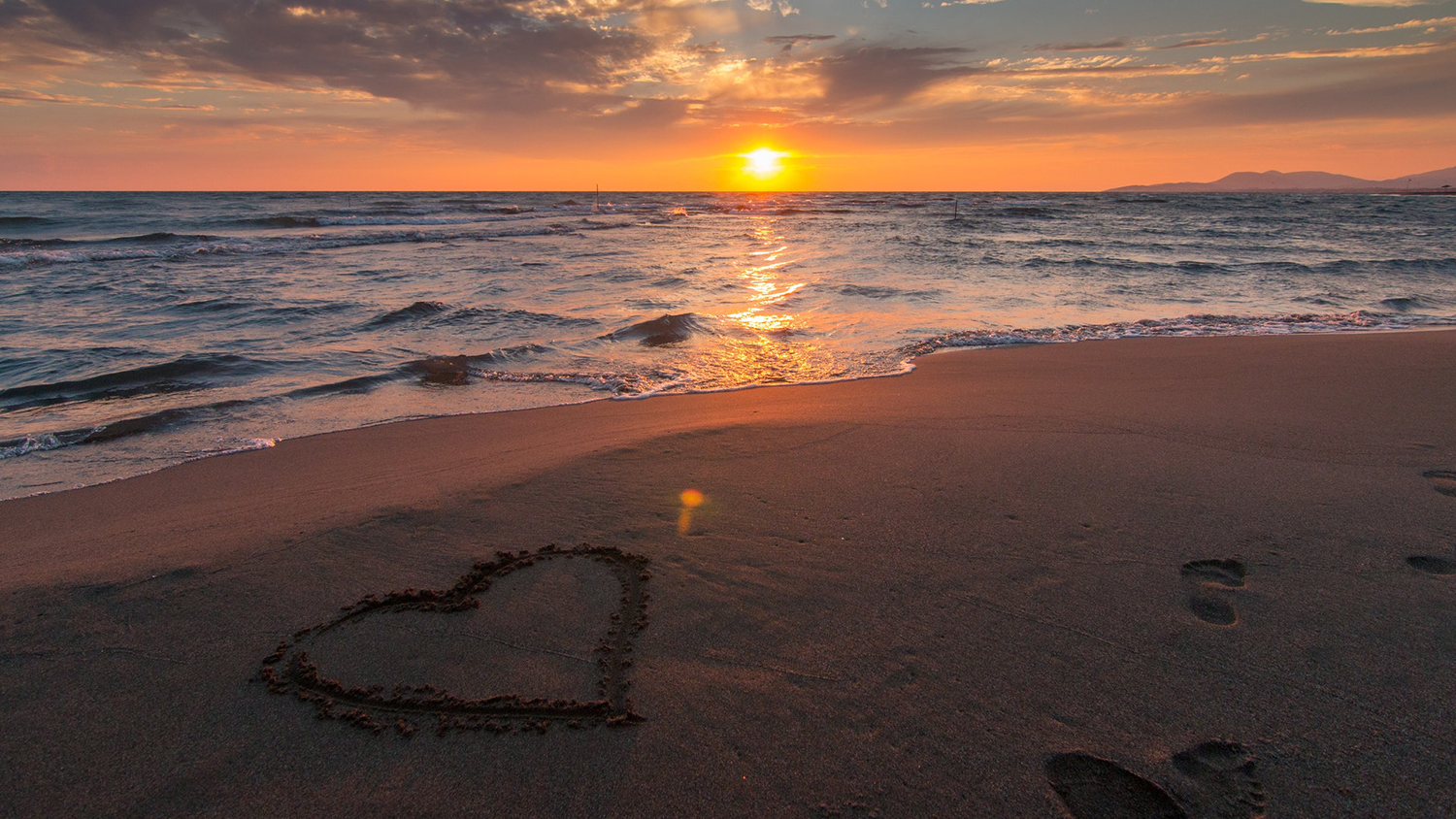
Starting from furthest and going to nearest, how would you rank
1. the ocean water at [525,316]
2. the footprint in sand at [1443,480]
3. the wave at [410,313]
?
the wave at [410,313]
the ocean water at [525,316]
the footprint in sand at [1443,480]

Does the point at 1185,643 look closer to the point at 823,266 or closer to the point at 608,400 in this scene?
the point at 608,400

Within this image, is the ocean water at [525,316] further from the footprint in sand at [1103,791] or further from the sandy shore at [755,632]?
the footprint in sand at [1103,791]

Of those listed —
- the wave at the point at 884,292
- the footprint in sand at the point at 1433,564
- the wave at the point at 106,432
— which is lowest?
the wave at the point at 106,432

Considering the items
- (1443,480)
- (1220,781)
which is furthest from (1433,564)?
(1220,781)

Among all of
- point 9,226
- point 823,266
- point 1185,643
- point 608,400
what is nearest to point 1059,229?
point 823,266

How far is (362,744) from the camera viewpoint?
1822mm

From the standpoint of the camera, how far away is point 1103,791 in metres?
1.63

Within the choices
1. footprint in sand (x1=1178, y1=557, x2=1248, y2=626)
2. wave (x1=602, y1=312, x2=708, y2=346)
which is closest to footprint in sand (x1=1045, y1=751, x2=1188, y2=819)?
footprint in sand (x1=1178, y1=557, x2=1248, y2=626)

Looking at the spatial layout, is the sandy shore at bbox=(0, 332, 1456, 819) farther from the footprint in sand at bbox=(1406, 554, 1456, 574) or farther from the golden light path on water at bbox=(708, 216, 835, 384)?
the golden light path on water at bbox=(708, 216, 835, 384)

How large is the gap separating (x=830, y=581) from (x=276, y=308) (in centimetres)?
978

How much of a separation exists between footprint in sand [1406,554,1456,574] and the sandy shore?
0.02 meters

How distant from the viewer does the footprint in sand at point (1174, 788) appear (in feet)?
5.14

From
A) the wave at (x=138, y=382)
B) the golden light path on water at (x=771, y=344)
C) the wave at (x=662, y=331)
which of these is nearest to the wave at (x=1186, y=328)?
the golden light path on water at (x=771, y=344)

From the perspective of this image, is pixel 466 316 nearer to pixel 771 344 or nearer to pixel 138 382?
pixel 138 382
